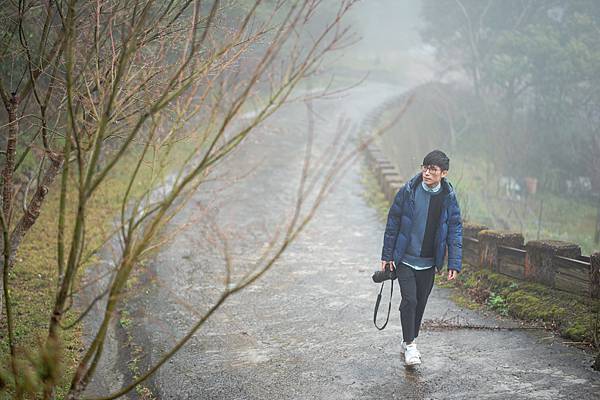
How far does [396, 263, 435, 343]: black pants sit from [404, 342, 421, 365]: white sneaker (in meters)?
0.06

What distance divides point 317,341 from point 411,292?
1.23 meters

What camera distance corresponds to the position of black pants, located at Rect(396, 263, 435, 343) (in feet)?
18.1

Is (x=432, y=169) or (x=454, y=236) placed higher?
(x=432, y=169)

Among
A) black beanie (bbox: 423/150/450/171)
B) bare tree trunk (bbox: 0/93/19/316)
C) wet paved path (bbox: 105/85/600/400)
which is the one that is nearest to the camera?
wet paved path (bbox: 105/85/600/400)

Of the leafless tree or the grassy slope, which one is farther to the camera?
the grassy slope

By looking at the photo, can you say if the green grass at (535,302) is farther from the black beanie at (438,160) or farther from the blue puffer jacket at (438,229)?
the black beanie at (438,160)

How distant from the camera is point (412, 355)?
5.50 meters

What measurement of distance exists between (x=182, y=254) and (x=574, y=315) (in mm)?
5330

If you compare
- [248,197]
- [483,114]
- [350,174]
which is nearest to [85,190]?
[248,197]

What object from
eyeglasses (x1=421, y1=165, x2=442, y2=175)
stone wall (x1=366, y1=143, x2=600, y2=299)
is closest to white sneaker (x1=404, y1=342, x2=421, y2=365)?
eyeglasses (x1=421, y1=165, x2=442, y2=175)

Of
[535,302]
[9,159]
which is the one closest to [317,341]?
[535,302]

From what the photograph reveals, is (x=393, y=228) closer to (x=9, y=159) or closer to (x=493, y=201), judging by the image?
(x=9, y=159)

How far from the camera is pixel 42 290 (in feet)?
25.4

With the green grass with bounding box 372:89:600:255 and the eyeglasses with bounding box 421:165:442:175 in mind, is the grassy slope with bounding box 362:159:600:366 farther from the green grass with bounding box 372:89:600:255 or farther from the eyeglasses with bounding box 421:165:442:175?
the green grass with bounding box 372:89:600:255
